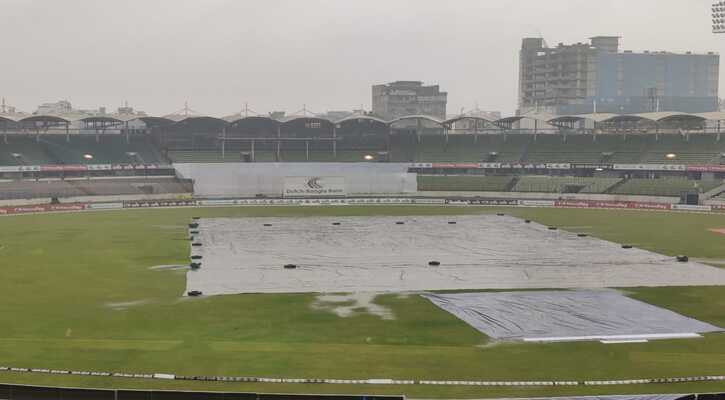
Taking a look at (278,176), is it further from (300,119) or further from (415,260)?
(415,260)

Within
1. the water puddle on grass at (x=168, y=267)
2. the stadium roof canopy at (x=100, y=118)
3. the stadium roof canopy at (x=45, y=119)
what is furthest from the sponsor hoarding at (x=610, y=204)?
the stadium roof canopy at (x=45, y=119)

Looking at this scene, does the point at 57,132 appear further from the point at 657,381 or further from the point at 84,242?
the point at 657,381

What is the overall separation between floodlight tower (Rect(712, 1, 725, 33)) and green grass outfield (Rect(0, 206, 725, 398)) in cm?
6046

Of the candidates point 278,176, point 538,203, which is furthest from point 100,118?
point 538,203

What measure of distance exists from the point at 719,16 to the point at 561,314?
69855mm

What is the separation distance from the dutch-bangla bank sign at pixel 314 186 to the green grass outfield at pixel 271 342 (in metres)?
54.6

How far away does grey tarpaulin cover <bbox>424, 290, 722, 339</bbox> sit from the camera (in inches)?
1179

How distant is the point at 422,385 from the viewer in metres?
23.2

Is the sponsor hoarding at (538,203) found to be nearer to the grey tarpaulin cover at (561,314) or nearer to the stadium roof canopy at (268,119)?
the stadium roof canopy at (268,119)

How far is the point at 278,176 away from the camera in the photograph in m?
103

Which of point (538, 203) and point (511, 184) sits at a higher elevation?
point (511, 184)

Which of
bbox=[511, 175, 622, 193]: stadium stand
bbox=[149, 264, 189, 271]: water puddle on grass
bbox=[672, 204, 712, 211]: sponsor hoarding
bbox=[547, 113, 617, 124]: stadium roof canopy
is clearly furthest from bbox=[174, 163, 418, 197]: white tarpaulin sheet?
bbox=[149, 264, 189, 271]: water puddle on grass

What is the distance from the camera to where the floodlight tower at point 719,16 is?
86.4 metres

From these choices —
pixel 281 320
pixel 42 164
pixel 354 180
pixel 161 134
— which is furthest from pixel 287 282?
pixel 161 134
